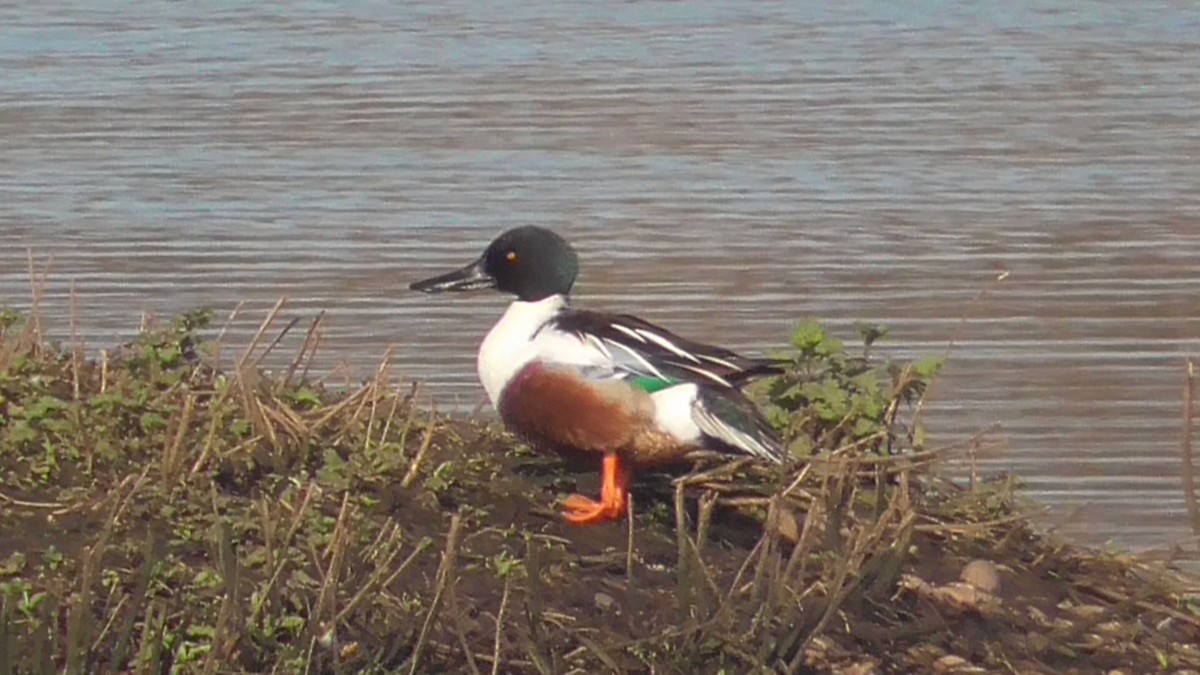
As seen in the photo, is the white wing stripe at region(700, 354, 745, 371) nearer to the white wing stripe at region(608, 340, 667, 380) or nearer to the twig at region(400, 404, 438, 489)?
the white wing stripe at region(608, 340, 667, 380)

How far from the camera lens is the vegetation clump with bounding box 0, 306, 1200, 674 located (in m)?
4.71

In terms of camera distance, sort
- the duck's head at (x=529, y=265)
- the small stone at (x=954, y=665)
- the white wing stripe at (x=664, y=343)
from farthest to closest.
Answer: the duck's head at (x=529, y=265) → the white wing stripe at (x=664, y=343) → the small stone at (x=954, y=665)

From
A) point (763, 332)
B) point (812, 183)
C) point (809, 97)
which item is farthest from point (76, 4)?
point (763, 332)

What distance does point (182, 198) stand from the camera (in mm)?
11031

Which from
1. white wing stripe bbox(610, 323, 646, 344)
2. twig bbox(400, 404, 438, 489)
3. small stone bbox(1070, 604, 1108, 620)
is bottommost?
small stone bbox(1070, 604, 1108, 620)

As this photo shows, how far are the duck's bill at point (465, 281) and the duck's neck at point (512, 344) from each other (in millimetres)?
252

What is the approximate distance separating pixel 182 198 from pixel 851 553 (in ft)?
21.4

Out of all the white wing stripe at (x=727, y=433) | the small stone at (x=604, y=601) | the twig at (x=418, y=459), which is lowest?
the small stone at (x=604, y=601)

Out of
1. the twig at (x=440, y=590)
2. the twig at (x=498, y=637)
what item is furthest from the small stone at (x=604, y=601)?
the twig at (x=440, y=590)

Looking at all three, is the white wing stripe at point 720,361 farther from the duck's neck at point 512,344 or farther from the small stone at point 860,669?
the small stone at point 860,669

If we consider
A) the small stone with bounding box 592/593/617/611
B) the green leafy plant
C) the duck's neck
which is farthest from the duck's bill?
the small stone with bounding box 592/593/617/611

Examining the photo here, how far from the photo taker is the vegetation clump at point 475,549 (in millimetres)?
4715

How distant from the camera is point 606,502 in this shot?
549 cm

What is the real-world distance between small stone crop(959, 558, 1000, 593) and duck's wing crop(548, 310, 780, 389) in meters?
0.59
